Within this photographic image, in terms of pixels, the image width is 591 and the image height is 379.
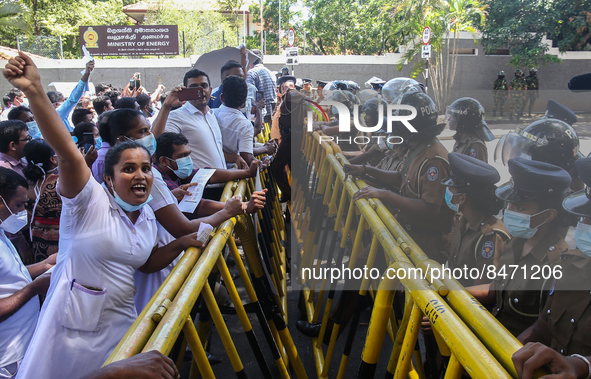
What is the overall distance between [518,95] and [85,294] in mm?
21603

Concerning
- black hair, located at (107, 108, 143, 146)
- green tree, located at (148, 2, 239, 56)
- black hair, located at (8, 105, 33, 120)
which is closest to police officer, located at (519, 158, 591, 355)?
black hair, located at (107, 108, 143, 146)

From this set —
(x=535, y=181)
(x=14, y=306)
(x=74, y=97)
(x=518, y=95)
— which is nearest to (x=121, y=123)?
(x=14, y=306)

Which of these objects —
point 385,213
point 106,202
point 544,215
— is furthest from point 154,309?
point 544,215

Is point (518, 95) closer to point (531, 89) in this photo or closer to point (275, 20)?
point (531, 89)

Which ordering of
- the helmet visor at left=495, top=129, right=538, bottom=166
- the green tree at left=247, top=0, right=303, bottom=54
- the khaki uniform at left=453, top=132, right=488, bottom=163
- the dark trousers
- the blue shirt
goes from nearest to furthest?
A: the helmet visor at left=495, top=129, right=538, bottom=166 < the khaki uniform at left=453, top=132, right=488, bottom=163 < the blue shirt < the dark trousers < the green tree at left=247, top=0, right=303, bottom=54

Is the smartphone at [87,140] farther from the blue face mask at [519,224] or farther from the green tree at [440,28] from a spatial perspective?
the green tree at [440,28]

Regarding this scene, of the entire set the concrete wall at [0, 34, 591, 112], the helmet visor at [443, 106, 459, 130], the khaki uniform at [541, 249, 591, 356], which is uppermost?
the concrete wall at [0, 34, 591, 112]

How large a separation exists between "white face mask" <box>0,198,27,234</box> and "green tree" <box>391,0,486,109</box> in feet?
70.4

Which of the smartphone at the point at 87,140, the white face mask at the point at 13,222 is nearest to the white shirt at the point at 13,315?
the white face mask at the point at 13,222

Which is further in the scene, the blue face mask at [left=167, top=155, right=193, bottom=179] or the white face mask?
the blue face mask at [left=167, top=155, right=193, bottom=179]

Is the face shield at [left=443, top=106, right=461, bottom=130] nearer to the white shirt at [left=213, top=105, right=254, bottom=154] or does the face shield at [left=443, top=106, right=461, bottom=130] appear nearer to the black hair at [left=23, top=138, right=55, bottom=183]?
the white shirt at [left=213, top=105, right=254, bottom=154]

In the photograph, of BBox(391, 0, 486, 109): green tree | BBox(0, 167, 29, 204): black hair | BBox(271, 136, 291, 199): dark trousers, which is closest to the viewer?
BBox(0, 167, 29, 204): black hair

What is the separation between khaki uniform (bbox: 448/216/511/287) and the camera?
8.34ft

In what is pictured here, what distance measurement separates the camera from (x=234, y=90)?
4496 millimetres
